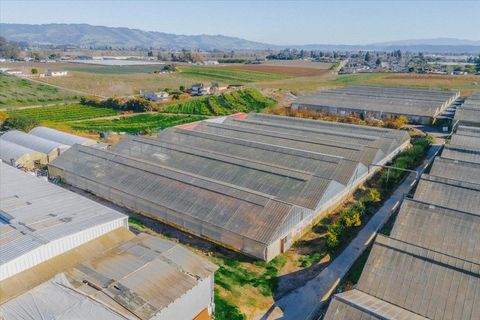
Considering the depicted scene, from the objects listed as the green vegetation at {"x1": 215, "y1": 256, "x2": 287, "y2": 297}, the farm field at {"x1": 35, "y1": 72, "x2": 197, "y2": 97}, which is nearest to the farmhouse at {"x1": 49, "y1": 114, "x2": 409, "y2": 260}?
the green vegetation at {"x1": 215, "y1": 256, "x2": 287, "y2": 297}

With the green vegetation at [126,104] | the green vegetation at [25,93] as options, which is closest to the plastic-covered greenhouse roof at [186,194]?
the green vegetation at [126,104]

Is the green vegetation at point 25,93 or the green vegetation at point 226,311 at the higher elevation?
→ the green vegetation at point 25,93

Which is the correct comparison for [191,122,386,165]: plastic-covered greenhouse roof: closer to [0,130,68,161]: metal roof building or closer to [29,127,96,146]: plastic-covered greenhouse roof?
[29,127,96,146]: plastic-covered greenhouse roof

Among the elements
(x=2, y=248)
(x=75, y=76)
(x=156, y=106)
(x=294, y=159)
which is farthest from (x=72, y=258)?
(x=75, y=76)

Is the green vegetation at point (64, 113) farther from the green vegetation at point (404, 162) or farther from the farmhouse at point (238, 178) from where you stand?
the green vegetation at point (404, 162)

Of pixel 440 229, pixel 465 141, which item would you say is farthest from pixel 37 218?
pixel 465 141

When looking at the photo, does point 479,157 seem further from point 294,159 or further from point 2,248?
point 2,248
